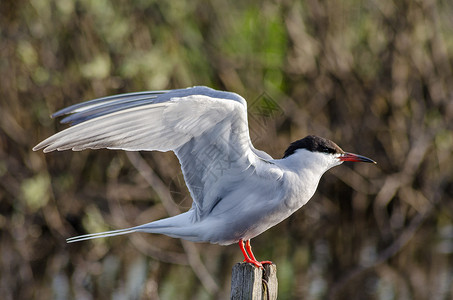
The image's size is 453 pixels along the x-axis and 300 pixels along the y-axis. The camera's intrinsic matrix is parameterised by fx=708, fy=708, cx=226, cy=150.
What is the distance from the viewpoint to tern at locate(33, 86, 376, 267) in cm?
346

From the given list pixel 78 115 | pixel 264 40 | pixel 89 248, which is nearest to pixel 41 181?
pixel 89 248

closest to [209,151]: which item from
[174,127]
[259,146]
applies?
[174,127]

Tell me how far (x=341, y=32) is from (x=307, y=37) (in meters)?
0.52

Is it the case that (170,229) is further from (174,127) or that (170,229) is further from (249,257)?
(174,127)

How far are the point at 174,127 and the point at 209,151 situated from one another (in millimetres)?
263

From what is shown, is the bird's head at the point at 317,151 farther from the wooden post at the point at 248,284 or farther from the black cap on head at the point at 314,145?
the wooden post at the point at 248,284

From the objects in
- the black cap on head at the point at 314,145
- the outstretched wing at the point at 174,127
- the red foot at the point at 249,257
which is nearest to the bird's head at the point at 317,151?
the black cap on head at the point at 314,145

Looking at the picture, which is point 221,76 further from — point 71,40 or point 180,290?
point 180,290

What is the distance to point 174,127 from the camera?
3582 mm

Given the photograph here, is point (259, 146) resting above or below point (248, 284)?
below

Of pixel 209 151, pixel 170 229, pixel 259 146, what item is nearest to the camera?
pixel 209 151

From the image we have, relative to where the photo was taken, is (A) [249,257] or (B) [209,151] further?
(A) [249,257]

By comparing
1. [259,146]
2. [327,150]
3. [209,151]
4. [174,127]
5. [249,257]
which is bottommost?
[259,146]

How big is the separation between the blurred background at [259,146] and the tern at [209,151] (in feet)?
12.4
